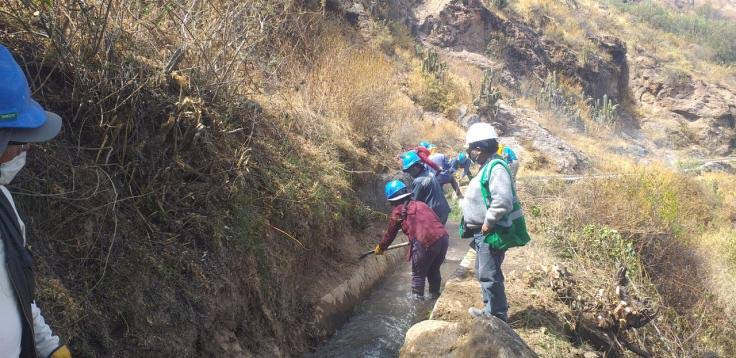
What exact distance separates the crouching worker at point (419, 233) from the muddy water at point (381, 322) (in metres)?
0.25

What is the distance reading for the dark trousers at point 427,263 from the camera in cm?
550

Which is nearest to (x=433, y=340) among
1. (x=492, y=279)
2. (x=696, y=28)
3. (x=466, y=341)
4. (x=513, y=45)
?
(x=466, y=341)

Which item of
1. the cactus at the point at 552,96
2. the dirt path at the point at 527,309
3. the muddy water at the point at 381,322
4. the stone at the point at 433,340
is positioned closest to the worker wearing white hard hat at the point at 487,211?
the dirt path at the point at 527,309

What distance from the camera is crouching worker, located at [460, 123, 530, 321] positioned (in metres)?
4.05

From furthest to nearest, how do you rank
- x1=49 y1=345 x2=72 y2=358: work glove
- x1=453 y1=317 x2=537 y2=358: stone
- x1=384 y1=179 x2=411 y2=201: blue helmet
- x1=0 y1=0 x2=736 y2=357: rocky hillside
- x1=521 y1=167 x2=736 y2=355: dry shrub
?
x1=521 y1=167 x2=736 y2=355: dry shrub < x1=384 y1=179 x2=411 y2=201: blue helmet < x1=453 y1=317 x2=537 y2=358: stone < x1=0 y1=0 x2=736 y2=357: rocky hillside < x1=49 y1=345 x2=72 y2=358: work glove

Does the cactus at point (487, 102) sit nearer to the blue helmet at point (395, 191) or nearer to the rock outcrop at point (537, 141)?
the rock outcrop at point (537, 141)

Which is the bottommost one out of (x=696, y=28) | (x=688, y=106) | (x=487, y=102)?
(x=688, y=106)

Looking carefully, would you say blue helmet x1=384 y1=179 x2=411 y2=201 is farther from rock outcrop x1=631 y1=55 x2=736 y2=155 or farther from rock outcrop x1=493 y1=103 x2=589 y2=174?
rock outcrop x1=631 y1=55 x2=736 y2=155

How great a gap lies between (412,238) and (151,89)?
10.0 feet

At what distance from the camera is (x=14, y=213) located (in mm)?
1764

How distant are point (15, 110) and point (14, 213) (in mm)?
382

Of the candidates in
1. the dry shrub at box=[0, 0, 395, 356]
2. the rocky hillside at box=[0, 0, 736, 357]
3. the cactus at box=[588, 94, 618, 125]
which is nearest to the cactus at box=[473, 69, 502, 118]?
the rocky hillside at box=[0, 0, 736, 357]

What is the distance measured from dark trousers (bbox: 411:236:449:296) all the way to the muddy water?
0.19 meters

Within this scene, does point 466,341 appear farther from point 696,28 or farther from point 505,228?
point 696,28
